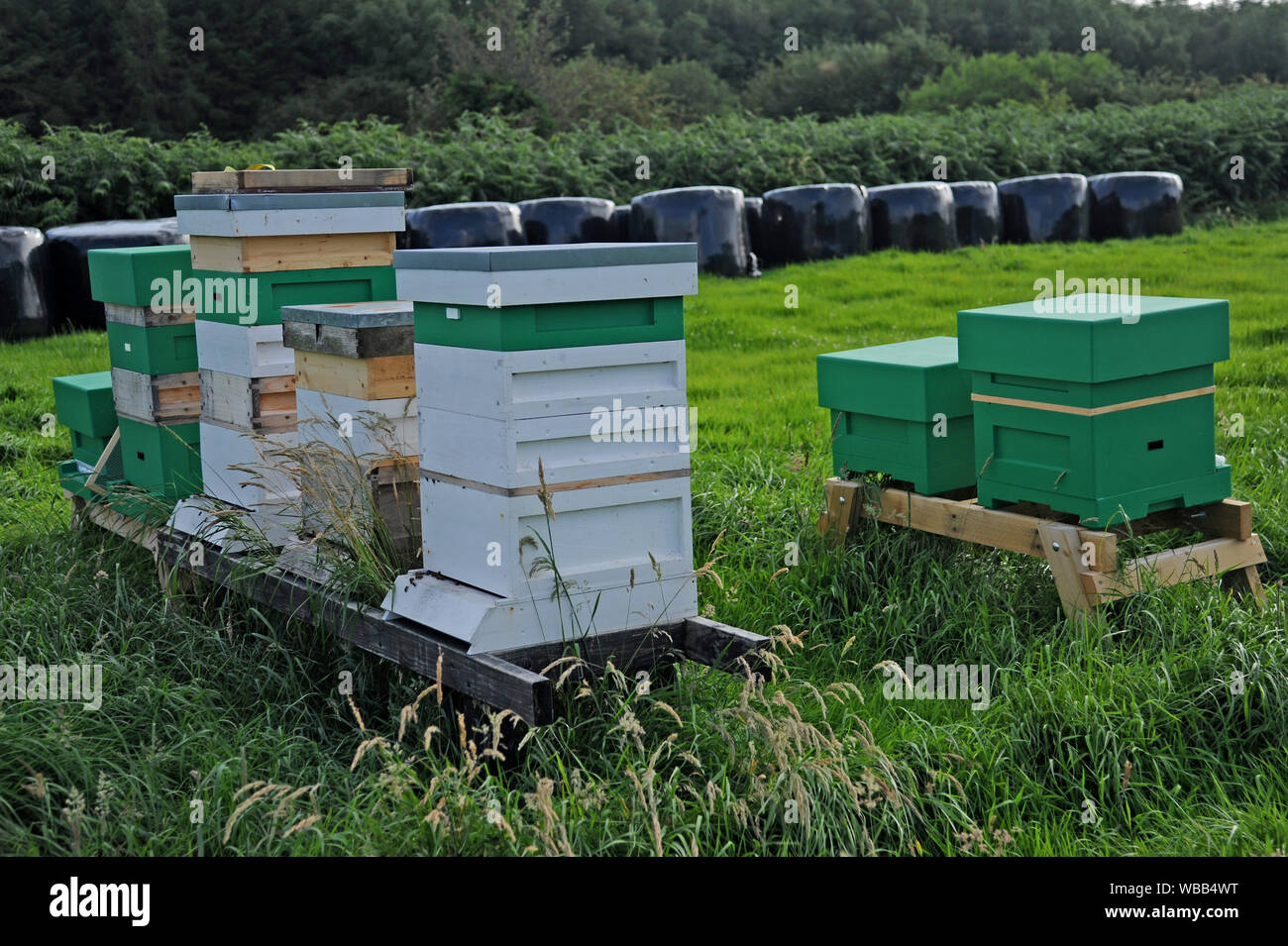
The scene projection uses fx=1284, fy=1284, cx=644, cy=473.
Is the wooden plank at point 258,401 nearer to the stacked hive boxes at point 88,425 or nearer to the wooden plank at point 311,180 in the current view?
the wooden plank at point 311,180

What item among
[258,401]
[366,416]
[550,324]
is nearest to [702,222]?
[258,401]

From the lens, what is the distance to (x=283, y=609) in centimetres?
405

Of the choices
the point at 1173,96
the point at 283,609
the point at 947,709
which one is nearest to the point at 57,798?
the point at 283,609

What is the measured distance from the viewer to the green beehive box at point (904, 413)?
14.8 ft

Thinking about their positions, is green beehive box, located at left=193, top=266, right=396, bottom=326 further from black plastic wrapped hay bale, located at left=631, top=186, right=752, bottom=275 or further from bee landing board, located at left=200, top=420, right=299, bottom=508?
black plastic wrapped hay bale, located at left=631, top=186, right=752, bottom=275

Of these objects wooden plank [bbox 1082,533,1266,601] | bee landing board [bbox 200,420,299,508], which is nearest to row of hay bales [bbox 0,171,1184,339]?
Answer: bee landing board [bbox 200,420,299,508]

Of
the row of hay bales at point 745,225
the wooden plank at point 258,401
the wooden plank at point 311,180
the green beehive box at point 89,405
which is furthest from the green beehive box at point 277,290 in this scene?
the row of hay bales at point 745,225

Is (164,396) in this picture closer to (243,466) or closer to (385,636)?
(243,466)

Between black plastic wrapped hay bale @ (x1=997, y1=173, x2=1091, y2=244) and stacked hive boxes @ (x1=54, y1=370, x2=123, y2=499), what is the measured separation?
10.3m

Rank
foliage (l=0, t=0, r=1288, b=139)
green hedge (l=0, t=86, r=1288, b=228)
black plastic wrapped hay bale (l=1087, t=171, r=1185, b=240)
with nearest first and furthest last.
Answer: green hedge (l=0, t=86, r=1288, b=228) → black plastic wrapped hay bale (l=1087, t=171, r=1185, b=240) → foliage (l=0, t=0, r=1288, b=139)

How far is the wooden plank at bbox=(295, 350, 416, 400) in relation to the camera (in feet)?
12.8

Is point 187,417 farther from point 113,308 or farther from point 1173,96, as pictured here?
point 1173,96

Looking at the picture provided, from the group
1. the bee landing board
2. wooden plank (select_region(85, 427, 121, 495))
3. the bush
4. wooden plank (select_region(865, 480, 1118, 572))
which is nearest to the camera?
wooden plank (select_region(865, 480, 1118, 572))

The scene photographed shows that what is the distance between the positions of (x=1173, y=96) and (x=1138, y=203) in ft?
100
